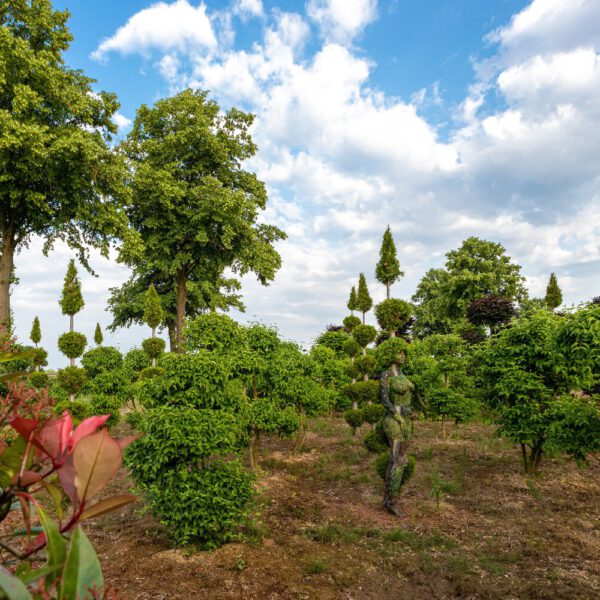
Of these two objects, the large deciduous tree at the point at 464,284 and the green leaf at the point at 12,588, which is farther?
the large deciduous tree at the point at 464,284

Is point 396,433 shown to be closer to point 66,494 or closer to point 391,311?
point 66,494

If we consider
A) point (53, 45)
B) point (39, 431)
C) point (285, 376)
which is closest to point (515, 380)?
point (285, 376)

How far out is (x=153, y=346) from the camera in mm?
20297

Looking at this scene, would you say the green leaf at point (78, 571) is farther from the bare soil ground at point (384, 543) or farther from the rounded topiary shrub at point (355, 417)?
the rounded topiary shrub at point (355, 417)

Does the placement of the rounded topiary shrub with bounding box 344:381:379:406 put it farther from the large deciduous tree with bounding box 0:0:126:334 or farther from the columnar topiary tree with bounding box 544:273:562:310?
the columnar topiary tree with bounding box 544:273:562:310

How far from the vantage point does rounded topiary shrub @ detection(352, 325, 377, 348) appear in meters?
20.1

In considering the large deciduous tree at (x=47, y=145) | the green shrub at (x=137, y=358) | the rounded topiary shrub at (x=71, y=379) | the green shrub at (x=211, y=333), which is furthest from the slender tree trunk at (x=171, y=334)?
the green shrub at (x=211, y=333)

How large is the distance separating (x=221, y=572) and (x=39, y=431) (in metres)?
5.92

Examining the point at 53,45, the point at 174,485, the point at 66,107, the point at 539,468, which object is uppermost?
the point at 53,45

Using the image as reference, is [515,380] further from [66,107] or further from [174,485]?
[66,107]

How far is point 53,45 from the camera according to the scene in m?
16.8

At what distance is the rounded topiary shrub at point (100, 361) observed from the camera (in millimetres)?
14047

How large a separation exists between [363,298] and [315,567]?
66.9 feet

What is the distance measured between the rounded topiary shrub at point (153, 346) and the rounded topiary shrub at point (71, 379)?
692cm
